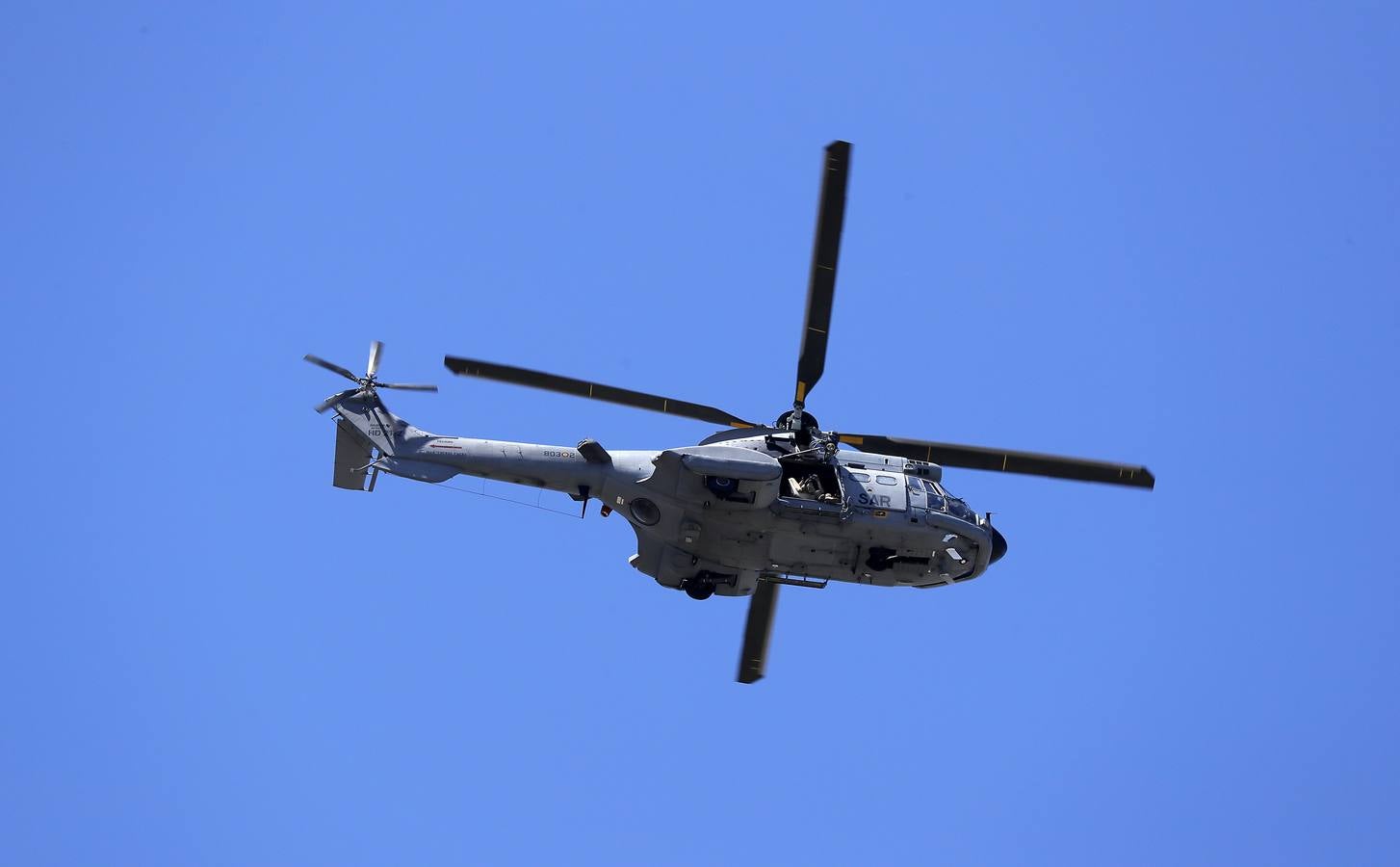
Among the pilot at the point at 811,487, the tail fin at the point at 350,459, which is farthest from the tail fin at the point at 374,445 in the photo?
the pilot at the point at 811,487

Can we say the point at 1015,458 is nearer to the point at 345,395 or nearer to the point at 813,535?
the point at 813,535

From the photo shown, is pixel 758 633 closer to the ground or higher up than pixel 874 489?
closer to the ground

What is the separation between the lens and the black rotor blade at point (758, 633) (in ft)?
107

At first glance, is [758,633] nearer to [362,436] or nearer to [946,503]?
[946,503]

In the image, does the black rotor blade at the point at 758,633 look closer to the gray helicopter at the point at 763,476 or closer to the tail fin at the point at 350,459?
the gray helicopter at the point at 763,476

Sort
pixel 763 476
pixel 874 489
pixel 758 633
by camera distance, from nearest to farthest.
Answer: pixel 763 476, pixel 874 489, pixel 758 633

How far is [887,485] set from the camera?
29.3 m

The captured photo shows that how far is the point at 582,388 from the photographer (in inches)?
1106

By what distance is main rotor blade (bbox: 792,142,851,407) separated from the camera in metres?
27.9

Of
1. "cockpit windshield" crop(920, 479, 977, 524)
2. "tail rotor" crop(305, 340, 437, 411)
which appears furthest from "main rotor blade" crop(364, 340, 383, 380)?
"cockpit windshield" crop(920, 479, 977, 524)

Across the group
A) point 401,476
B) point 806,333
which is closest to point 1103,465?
point 806,333

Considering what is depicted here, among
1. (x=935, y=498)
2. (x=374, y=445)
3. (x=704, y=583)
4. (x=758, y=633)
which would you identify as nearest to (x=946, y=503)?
(x=935, y=498)

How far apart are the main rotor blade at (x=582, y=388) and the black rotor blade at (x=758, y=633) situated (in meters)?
5.00

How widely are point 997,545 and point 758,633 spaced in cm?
593
